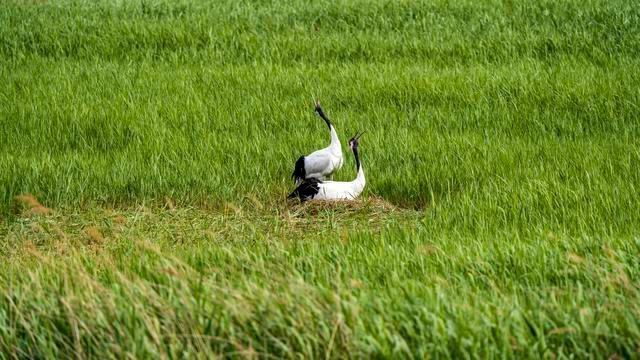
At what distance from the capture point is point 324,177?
8.27m

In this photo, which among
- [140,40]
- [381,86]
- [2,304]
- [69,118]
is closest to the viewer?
[2,304]

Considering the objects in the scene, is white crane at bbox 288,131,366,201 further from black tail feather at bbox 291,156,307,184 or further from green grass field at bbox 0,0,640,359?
black tail feather at bbox 291,156,307,184

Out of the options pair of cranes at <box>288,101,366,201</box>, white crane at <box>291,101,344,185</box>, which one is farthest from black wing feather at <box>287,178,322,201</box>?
white crane at <box>291,101,344,185</box>

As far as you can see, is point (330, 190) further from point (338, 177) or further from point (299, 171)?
point (338, 177)

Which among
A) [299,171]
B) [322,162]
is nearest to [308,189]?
[322,162]

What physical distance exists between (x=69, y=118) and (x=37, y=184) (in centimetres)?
218

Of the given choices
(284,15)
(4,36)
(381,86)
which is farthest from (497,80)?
(4,36)

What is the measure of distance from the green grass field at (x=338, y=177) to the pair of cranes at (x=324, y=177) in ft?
0.38

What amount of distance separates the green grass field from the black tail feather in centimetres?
11

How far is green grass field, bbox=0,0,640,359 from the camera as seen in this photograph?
4531 millimetres

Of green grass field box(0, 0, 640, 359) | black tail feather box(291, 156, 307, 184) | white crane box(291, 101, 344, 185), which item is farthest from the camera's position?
black tail feather box(291, 156, 307, 184)

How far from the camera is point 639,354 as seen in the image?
4.26m

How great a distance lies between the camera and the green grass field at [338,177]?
4.53m

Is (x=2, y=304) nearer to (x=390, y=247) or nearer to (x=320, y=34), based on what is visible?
(x=390, y=247)
